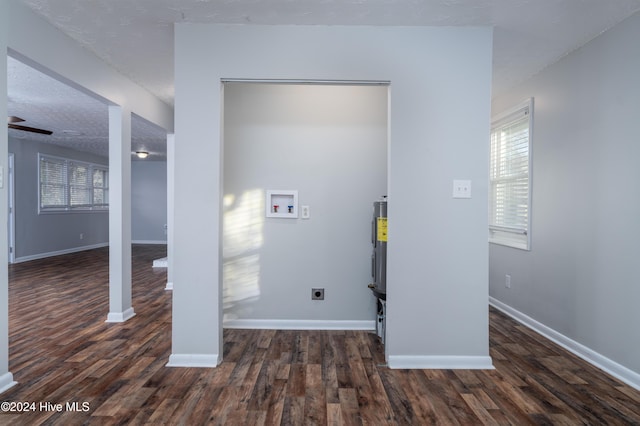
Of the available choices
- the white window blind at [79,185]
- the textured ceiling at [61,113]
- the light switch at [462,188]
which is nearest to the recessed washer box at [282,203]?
the light switch at [462,188]

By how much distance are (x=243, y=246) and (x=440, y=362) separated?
1933mm

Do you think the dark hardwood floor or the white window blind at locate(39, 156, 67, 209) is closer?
the dark hardwood floor

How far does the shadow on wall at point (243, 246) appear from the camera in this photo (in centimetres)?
325

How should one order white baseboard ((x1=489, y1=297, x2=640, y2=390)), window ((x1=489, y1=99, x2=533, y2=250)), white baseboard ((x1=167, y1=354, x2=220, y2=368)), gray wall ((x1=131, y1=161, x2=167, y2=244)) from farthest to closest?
gray wall ((x1=131, y1=161, x2=167, y2=244)) → window ((x1=489, y1=99, x2=533, y2=250)) → white baseboard ((x1=167, y1=354, x2=220, y2=368)) → white baseboard ((x1=489, y1=297, x2=640, y2=390))

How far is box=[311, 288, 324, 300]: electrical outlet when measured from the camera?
3.25 meters

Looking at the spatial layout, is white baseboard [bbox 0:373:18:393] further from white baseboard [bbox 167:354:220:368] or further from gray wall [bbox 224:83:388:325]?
gray wall [bbox 224:83:388:325]

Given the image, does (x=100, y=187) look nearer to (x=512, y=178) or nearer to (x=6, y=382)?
(x=6, y=382)

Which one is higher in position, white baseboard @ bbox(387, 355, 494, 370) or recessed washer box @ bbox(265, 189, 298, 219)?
recessed washer box @ bbox(265, 189, 298, 219)

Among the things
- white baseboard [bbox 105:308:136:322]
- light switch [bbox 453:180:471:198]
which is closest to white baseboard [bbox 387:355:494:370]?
light switch [bbox 453:180:471:198]

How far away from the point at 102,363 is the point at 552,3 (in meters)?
3.94

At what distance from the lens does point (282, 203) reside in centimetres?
326

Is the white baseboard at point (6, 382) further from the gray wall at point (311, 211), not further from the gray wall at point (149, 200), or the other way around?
the gray wall at point (149, 200)

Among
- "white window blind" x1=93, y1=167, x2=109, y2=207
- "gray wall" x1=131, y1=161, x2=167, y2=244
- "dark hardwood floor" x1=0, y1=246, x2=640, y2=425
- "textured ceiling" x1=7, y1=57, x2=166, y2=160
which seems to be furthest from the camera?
"gray wall" x1=131, y1=161, x2=167, y2=244

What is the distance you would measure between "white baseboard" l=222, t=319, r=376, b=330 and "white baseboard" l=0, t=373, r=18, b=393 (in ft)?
5.02
